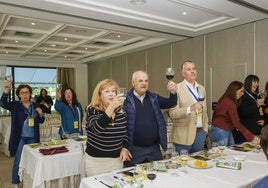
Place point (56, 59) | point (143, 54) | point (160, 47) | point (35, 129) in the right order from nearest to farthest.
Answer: point (35, 129) < point (160, 47) < point (143, 54) < point (56, 59)

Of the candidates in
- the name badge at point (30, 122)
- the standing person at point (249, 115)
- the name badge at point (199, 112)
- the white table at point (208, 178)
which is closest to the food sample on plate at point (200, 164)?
the white table at point (208, 178)

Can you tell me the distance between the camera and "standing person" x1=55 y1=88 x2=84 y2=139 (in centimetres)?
362

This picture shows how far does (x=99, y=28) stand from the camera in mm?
4867

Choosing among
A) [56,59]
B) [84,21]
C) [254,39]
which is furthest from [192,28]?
[56,59]

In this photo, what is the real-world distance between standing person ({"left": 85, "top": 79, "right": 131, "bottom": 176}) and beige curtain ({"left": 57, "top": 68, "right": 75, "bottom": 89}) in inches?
321

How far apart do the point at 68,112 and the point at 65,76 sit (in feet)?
22.1

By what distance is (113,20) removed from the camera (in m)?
4.38

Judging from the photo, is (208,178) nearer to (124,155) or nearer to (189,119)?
(124,155)

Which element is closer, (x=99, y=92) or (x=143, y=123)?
(x=99, y=92)

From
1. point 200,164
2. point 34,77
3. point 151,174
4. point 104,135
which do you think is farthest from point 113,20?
point 34,77

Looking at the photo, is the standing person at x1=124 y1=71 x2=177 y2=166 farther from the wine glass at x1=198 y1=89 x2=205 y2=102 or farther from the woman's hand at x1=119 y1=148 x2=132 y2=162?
the wine glass at x1=198 y1=89 x2=205 y2=102

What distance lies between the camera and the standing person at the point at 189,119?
2.61 meters

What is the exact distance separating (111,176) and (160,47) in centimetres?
542

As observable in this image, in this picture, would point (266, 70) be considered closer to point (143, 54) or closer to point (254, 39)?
Result: point (254, 39)
